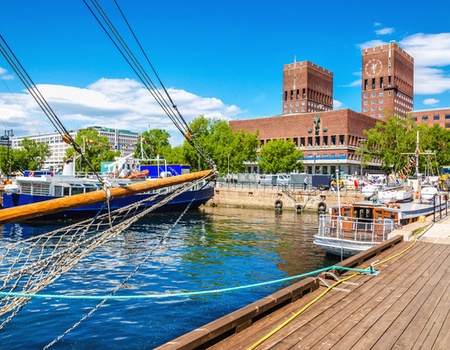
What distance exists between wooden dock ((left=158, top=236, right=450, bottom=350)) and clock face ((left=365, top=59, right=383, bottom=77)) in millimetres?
148771

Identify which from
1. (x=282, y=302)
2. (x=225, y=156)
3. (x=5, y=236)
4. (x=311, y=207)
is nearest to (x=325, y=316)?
(x=282, y=302)

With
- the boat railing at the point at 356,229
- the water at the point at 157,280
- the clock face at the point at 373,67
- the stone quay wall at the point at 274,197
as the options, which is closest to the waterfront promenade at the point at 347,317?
the water at the point at 157,280

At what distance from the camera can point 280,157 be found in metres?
81.9

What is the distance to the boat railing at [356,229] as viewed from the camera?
66.3 feet

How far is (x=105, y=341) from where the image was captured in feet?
37.0

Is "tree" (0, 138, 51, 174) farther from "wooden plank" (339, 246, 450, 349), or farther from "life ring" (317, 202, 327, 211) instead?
"wooden plank" (339, 246, 450, 349)

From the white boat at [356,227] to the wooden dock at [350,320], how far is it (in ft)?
28.8

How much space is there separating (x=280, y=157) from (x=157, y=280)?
65.9 meters

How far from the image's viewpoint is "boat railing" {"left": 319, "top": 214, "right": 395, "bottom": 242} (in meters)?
20.2

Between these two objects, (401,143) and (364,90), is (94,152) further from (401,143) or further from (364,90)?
(364,90)

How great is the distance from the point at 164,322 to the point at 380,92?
488 feet

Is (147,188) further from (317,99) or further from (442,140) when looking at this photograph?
(317,99)

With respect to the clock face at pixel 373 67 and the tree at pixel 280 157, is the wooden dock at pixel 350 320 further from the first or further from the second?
the clock face at pixel 373 67

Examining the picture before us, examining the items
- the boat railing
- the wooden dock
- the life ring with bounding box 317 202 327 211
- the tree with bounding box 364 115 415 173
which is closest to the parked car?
the life ring with bounding box 317 202 327 211
